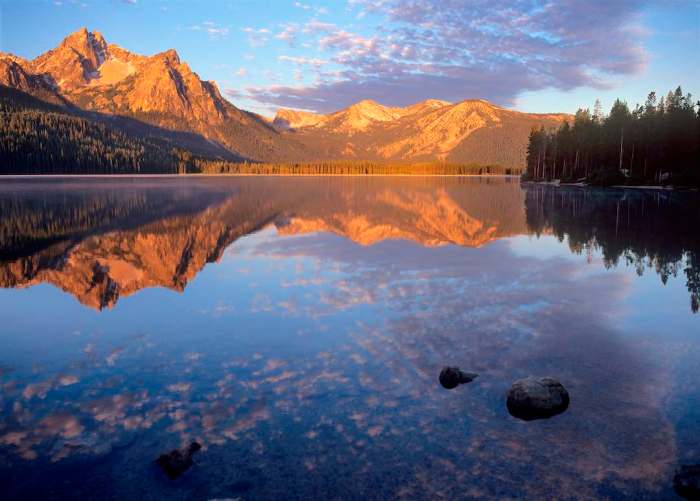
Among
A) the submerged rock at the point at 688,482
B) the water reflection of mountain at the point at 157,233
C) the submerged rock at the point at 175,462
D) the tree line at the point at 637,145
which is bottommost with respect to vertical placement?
the submerged rock at the point at 175,462

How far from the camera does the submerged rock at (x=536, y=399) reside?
9.91 metres

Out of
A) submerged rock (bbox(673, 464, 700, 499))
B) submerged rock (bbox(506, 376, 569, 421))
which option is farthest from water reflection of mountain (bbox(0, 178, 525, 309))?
submerged rock (bbox(673, 464, 700, 499))

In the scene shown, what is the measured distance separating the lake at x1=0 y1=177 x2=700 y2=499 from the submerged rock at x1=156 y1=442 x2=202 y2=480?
138mm

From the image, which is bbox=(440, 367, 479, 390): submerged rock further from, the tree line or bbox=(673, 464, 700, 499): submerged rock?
the tree line

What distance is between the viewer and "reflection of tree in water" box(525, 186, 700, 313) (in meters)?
24.1

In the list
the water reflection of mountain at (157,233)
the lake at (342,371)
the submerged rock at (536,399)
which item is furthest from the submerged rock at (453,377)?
the water reflection of mountain at (157,233)

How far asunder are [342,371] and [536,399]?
4292mm

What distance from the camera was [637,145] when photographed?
107062mm

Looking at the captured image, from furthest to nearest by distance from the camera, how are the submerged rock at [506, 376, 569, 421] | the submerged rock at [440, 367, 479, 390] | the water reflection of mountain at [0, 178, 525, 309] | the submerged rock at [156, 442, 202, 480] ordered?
1. the water reflection of mountain at [0, 178, 525, 309]
2. the submerged rock at [440, 367, 479, 390]
3. the submerged rock at [506, 376, 569, 421]
4. the submerged rock at [156, 442, 202, 480]

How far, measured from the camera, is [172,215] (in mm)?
47250

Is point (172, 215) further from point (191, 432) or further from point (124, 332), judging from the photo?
point (191, 432)

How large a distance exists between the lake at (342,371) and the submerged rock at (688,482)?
8.7 inches

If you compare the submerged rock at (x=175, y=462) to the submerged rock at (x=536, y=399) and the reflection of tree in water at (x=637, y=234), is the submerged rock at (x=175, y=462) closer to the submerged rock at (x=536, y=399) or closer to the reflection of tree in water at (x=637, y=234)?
the submerged rock at (x=536, y=399)

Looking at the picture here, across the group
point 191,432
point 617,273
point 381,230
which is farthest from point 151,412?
point 381,230
